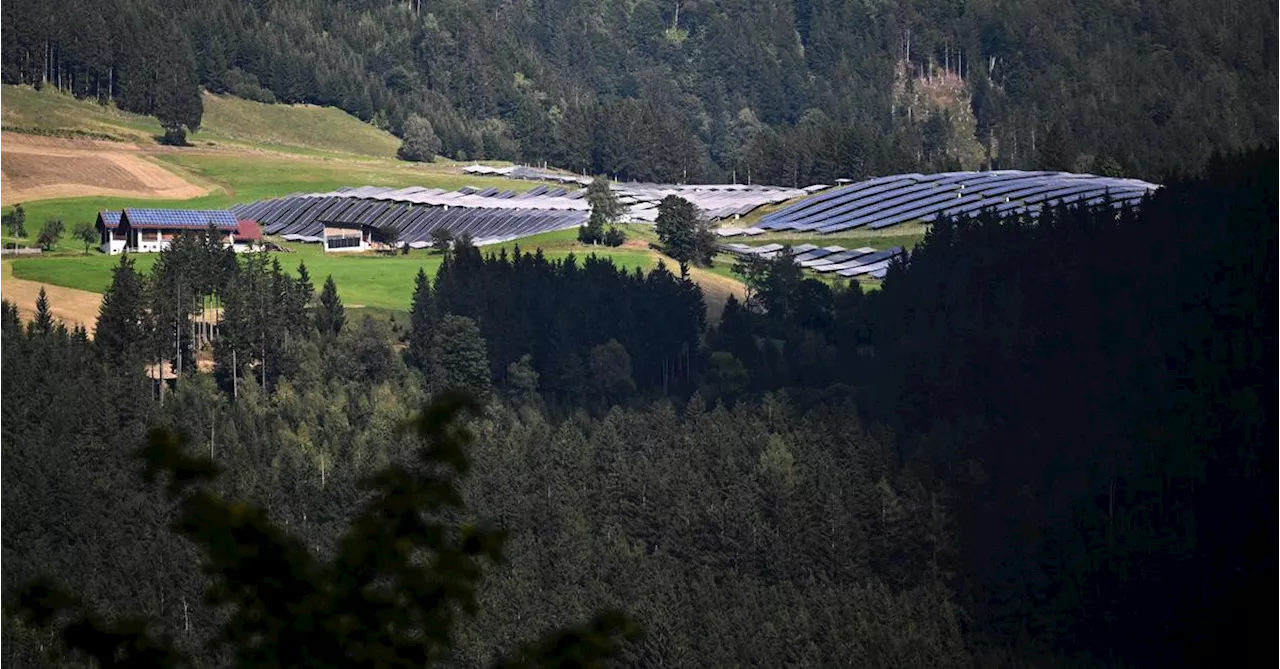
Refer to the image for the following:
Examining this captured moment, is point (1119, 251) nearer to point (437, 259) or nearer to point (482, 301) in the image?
point (482, 301)

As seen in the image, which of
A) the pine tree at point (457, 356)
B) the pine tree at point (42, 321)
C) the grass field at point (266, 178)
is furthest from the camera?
the grass field at point (266, 178)

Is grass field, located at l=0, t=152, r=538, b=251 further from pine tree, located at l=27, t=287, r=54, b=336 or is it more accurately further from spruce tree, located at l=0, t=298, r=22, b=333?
pine tree, located at l=27, t=287, r=54, b=336

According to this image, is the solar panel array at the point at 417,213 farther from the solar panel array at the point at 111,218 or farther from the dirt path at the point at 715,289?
the dirt path at the point at 715,289

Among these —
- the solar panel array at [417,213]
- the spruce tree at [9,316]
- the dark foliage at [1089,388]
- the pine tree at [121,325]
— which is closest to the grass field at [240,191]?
the solar panel array at [417,213]

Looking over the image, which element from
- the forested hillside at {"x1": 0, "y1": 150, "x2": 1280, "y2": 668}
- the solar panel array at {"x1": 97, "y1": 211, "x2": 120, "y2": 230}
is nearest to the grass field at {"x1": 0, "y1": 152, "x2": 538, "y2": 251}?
the solar panel array at {"x1": 97, "y1": 211, "x2": 120, "y2": 230}

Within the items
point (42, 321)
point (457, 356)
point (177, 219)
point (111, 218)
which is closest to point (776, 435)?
point (457, 356)

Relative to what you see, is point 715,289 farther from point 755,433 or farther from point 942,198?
point 942,198

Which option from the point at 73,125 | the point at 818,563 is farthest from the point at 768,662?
the point at 73,125
